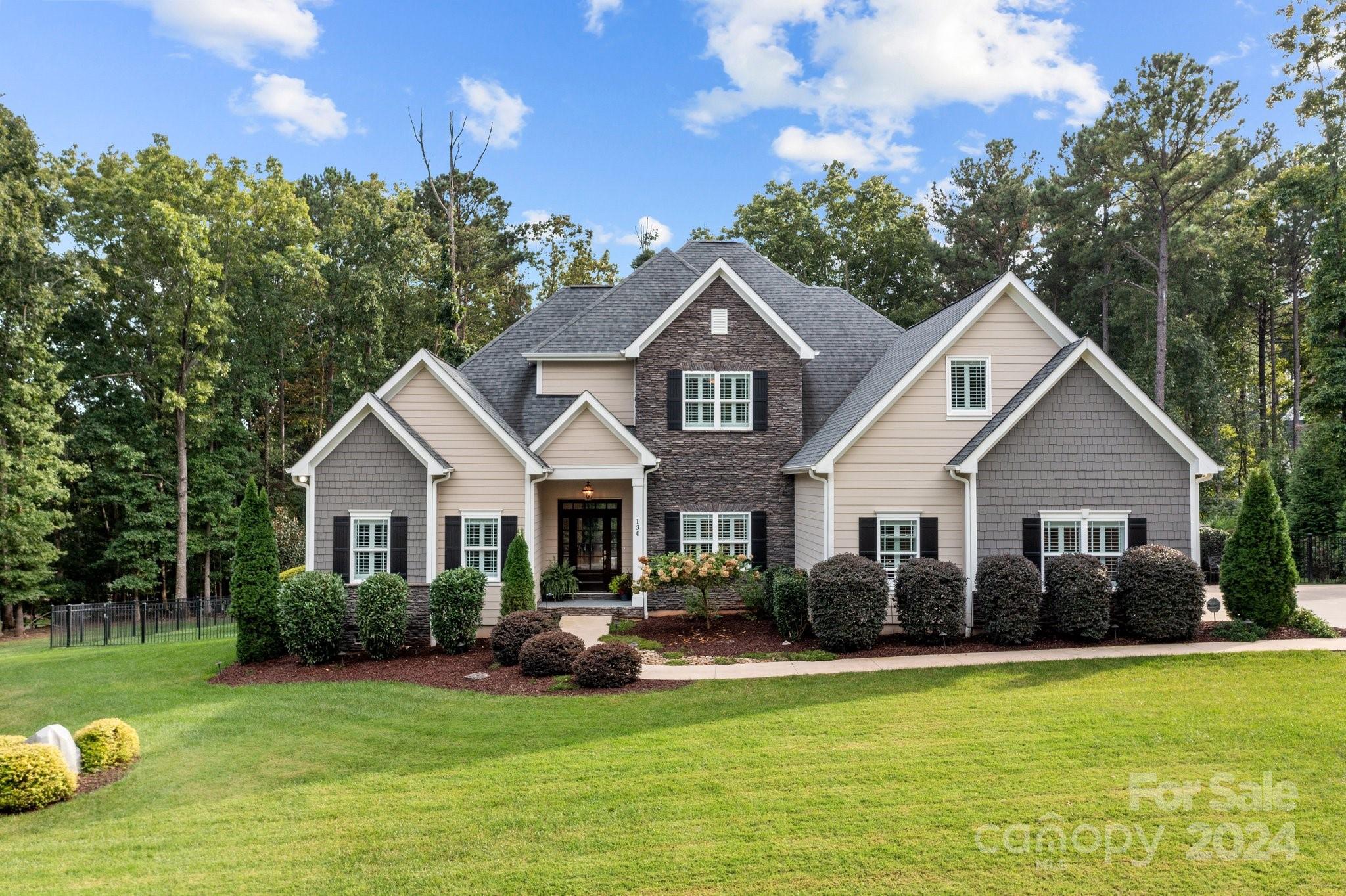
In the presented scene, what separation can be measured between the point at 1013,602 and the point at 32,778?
43.5 feet

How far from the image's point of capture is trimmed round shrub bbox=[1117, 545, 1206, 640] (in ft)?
39.5

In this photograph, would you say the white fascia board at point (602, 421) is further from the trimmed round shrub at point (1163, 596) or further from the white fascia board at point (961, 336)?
the trimmed round shrub at point (1163, 596)

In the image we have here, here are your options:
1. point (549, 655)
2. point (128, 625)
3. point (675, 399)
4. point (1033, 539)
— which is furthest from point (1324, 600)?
point (128, 625)

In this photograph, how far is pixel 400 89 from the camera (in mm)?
23734

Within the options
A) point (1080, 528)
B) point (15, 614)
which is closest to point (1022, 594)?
point (1080, 528)

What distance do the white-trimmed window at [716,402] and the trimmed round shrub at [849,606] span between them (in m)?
5.47

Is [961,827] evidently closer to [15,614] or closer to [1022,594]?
[1022,594]

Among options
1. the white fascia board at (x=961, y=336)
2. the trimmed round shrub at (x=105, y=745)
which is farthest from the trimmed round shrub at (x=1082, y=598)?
the trimmed round shrub at (x=105, y=745)

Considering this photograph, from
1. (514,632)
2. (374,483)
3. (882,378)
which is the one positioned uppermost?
(882,378)

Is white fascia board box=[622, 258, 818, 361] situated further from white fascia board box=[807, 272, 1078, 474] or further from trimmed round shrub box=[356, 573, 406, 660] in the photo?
trimmed round shrub box=[356, 573, 406, 660]

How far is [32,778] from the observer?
720 cm

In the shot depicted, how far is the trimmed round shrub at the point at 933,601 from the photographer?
12516 mm

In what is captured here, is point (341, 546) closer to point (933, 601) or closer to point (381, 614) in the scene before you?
point (381, 614)

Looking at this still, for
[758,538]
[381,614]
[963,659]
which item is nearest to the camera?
[963,659]
